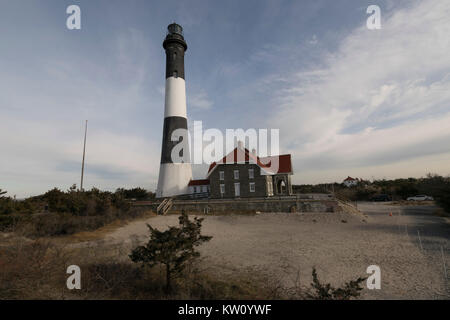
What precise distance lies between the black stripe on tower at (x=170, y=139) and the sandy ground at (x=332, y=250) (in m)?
9.77

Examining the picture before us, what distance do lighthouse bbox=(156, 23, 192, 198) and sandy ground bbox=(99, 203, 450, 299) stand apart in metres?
8.17

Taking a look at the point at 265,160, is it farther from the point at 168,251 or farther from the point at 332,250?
the point at 168,251

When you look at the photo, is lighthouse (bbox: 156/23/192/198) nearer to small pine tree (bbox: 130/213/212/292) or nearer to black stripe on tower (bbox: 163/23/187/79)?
black stripe on tower (bbox: 163/23/187/79)

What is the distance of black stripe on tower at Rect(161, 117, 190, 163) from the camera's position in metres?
24.9

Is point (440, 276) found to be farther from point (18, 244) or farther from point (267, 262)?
point (18, 244)

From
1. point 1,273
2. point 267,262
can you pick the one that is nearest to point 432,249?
point 267,262

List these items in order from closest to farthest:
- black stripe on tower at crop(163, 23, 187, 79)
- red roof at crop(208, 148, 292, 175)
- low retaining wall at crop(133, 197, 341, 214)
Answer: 1. low retaining wall at crop(133, 197, 341, 214)
2. red roof at crop(208, 148, 292, 175)
3. black stripe on tower at crop(163, 23, 187, 79)

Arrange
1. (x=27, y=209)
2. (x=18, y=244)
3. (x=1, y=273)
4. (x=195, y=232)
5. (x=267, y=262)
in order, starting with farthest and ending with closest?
(x=27, y=209)
(x=267, y=262)
(x=195, y=232)
(x=18, y=244)
(x=1, y=273)

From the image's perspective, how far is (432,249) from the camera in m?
9.65

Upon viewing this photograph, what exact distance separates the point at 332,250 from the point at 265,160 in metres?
19.0

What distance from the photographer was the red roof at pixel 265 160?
25.0 m

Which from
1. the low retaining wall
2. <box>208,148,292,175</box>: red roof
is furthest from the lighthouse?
<box>208,148,292,175</box>: red roof
